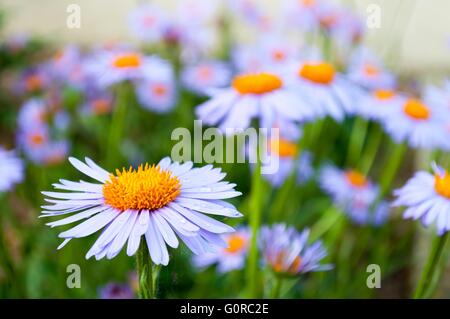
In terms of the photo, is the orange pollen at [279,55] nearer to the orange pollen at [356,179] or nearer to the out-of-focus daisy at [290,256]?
the orange pollen at [356,179]

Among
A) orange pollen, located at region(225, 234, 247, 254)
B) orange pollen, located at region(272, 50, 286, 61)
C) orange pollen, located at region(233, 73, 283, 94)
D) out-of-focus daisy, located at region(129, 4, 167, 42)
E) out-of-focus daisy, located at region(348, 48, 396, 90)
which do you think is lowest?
orange pollen, located at region(225, 234, 247, 254)

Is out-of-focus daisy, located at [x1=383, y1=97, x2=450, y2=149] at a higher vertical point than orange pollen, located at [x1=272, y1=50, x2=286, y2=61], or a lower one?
lower

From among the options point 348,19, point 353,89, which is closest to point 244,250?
point 353,89

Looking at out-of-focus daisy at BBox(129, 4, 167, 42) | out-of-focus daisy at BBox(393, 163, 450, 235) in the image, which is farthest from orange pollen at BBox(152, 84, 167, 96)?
out-of-focus daisy at BBox(393, 163, 450, 235)

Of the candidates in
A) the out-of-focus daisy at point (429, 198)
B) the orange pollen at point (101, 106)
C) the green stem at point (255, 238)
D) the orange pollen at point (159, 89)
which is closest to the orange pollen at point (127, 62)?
the orange pollen at point (101, 106)

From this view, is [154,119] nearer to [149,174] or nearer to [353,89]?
[353,89]

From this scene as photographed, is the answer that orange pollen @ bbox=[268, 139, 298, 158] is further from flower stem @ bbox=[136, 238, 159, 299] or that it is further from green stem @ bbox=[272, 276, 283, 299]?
flower stem @ bbox=[136, 238, 159, 299]
